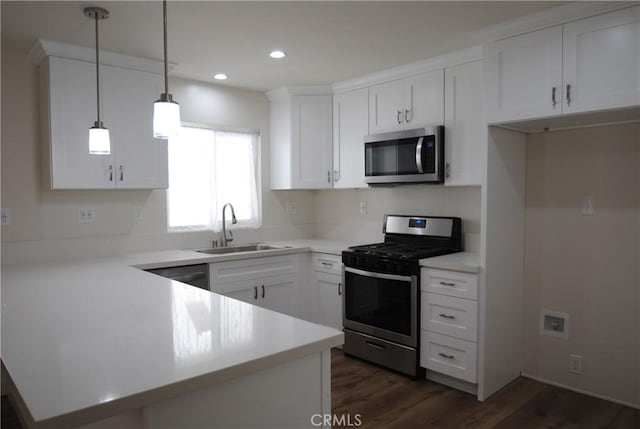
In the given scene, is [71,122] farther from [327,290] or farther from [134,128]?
[327,290]

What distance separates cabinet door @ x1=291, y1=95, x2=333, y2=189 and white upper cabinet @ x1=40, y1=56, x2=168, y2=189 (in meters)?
1.23

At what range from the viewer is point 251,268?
3.56 meters

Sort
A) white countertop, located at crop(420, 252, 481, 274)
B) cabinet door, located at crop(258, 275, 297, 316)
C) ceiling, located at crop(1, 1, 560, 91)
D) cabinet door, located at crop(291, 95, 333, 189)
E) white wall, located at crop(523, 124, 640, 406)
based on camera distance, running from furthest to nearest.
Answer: cabinet door, located at crop(291, 95, 333, 189), cabinet door, located at crop(258, 275, 297, 316), white countertop, located at crop(420, 252, 481, 274), white wall, located at crop(523, 124, 640, 406), ceiling, located at crop(1, 1, 560, 91)

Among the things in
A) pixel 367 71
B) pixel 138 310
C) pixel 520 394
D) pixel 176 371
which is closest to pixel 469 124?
pixel 367 71

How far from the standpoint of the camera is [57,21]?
2512 mm

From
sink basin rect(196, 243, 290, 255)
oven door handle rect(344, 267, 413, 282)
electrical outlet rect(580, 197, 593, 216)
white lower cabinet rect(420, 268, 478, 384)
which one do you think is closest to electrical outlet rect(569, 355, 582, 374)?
white lower cabinet rect(420, 268, 478, 384)

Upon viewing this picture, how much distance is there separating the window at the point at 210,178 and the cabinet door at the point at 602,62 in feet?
8.95

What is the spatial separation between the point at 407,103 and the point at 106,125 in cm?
219

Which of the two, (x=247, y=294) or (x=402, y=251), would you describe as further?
(x=247, y=294)

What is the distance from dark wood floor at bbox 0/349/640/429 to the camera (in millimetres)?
2555

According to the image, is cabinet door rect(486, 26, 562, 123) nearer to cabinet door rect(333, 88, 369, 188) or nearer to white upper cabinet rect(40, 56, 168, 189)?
cabinet door rect(333, 88, 369, 188)

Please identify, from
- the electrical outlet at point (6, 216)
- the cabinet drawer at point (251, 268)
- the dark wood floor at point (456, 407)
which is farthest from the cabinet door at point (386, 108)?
the electrical outlet at point (6, 216)

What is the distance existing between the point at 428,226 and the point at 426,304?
749mm

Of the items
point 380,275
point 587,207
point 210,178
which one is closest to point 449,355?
point 380,275
